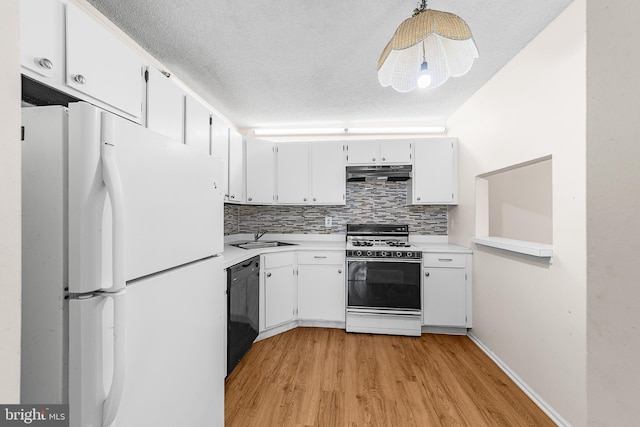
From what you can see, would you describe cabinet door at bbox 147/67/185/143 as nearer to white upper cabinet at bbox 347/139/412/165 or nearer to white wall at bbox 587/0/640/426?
white wall at bbox 587/0/640/426

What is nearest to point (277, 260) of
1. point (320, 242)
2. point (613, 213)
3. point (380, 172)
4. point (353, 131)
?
point (320, 242)

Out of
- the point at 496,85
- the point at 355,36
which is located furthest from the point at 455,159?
the point at 355,36

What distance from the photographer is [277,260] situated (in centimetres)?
273

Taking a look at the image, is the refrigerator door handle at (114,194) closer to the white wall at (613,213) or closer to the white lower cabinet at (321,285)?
the white wall at (613,213)

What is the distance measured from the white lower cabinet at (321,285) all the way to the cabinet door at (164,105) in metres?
1.77

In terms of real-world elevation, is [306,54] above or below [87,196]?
above

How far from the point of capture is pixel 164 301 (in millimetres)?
872

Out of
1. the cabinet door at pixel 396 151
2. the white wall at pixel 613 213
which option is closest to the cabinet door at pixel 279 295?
the cabinet door at pixel 396 151

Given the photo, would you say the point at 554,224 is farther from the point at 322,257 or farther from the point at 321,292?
the point at 321,292

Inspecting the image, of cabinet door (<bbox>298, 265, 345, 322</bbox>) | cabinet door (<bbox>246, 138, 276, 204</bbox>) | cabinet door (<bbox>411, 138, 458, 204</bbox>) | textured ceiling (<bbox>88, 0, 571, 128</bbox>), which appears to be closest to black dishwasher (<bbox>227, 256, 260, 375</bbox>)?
cabinet door (<bbox>298, 265, 345, 322</bbox>)

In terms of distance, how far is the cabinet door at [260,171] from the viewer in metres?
3.07

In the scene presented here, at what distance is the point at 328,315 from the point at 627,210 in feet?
8.94

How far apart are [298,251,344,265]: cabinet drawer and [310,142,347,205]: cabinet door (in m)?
0.66

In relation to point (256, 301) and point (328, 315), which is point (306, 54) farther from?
point (328, 315)
